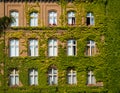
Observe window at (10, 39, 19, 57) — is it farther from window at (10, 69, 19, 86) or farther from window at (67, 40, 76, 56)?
window at (67, 40, 76, 56)

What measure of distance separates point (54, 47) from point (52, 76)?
2.70 m

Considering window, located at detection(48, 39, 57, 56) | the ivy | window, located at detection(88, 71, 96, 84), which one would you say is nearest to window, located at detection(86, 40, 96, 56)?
the ivy

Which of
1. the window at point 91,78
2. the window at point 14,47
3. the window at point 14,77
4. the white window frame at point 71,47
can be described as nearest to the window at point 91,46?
the white window frame at point 71,47

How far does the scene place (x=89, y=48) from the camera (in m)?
30.8

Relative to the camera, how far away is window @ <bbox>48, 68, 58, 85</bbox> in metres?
30.4

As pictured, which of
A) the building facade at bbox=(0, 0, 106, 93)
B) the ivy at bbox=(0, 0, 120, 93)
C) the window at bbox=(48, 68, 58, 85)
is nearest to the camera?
the ivy at bbox=(0, 0, 120, 93)

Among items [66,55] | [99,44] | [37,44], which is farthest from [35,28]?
[99,44]

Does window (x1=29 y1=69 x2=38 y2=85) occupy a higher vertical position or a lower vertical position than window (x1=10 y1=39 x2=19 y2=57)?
lower

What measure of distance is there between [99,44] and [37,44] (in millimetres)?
5720

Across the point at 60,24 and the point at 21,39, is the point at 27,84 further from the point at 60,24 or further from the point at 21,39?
the point at 60,24

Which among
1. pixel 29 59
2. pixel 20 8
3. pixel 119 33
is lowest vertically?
pixel 29 59

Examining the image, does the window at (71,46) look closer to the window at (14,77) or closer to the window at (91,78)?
the window at (91,78)

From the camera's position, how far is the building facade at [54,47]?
98.5 feet

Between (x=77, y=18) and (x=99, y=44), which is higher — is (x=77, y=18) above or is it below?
above
